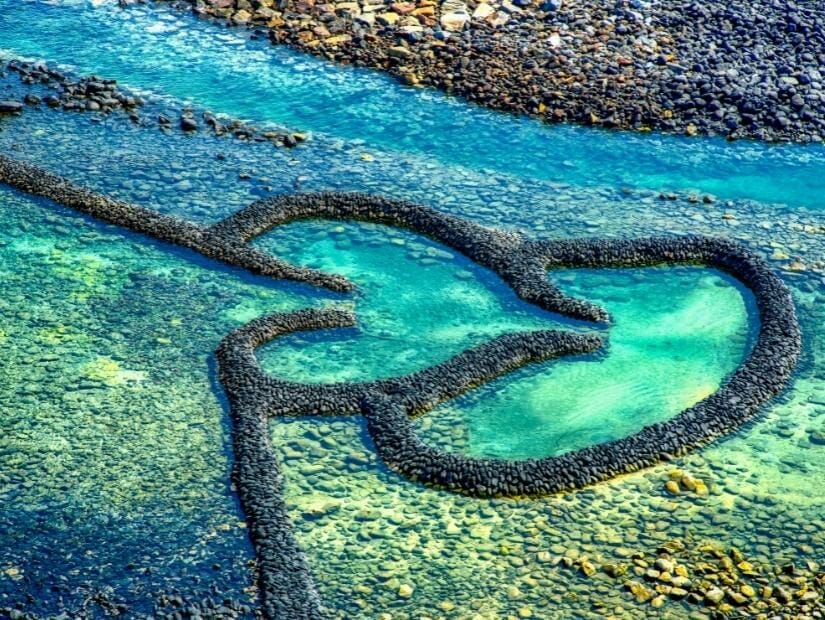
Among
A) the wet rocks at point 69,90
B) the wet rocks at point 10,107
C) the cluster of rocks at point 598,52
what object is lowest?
the wet rocks at point 10,107

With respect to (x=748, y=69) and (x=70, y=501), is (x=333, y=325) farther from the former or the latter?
(x=748, y=69)

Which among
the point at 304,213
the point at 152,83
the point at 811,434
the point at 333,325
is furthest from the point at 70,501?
the point at 152,83

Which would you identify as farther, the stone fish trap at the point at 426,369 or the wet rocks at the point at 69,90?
the wet rocks at the point at 69,90

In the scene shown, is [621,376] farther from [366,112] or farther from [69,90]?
[69,90]

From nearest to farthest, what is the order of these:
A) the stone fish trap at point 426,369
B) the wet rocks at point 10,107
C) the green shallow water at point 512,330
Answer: the stone fish trap at point 426,369
the green shallow water at point 512,330
the wet rocks at point 10,107

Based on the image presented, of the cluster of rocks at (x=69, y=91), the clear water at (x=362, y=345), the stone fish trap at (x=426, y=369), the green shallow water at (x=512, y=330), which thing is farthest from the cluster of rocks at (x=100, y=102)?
the green shallow water at (x=512, y=330)

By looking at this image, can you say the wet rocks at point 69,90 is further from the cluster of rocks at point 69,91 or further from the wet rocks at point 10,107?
the wet rocks at point 10,107

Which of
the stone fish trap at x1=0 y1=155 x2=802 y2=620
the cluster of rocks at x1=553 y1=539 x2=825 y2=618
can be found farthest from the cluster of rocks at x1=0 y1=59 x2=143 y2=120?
the cluster of rocks at x1=553 y1=539 x2=825 y2=618

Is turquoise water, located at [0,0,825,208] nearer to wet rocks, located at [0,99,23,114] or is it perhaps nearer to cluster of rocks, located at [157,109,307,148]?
cluster of rocks, located at [157,109,307,148]

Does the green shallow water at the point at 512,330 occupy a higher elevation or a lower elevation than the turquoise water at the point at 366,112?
lower
